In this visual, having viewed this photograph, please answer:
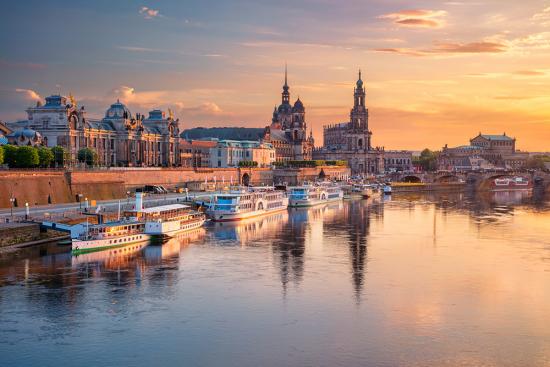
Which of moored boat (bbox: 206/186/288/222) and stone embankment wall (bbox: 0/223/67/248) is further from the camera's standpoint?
moored boat (bbox: 206/186/288/222)

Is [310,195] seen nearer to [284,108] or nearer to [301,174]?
[301,174]

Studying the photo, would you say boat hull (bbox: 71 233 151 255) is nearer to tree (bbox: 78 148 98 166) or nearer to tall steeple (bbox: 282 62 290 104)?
tree (bbox: 78 148 98 166)

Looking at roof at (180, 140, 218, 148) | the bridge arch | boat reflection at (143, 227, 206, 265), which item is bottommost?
boat reflection at (143, 227, 206, 265)

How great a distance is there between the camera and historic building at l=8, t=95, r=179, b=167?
262 feet

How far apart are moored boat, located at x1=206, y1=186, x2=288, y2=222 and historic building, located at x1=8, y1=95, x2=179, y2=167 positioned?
21.3m

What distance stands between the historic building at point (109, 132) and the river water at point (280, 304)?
34217mm

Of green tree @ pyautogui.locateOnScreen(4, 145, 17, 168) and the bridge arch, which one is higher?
green tree @ pyautogui.locateOnScreen(4, 145, 17, 168)

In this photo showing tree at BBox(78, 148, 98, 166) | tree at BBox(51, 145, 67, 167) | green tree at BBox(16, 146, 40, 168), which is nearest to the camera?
green tree at BBox(16, 146, 40, 168)

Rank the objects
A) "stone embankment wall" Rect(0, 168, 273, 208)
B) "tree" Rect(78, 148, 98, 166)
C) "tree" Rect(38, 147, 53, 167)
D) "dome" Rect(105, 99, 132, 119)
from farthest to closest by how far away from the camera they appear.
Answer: "dome" Rect(105, 99, 132, 119) < "tree" Rect(78, 148, 98, 166) < "tree" Rect(38, 147, 53, 167) < "stone embankment wall" Rect(0, 168, 273, 208)

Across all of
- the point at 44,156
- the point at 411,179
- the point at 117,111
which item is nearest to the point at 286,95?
the point at 411,179

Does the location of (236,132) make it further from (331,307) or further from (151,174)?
(331,307)

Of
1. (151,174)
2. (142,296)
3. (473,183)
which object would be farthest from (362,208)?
(473,183)

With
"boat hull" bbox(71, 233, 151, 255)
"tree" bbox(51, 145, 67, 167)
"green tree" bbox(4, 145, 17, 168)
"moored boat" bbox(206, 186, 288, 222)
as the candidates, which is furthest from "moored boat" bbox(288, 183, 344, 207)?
"boat hull" bbox(71, 233, 151, 255)

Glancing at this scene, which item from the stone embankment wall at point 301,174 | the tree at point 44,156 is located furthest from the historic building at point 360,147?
the tree at point 44,156
